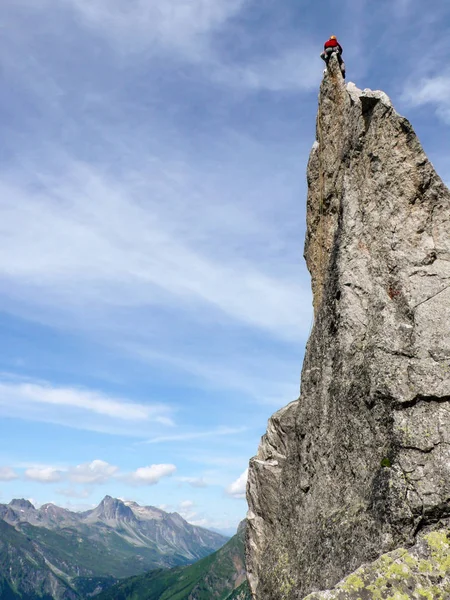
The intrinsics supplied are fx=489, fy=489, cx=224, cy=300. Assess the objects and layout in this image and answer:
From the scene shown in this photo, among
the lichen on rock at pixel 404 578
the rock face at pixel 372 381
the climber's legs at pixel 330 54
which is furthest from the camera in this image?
the climber's legs at pixel 330 54

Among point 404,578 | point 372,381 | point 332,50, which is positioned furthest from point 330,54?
point 404,578

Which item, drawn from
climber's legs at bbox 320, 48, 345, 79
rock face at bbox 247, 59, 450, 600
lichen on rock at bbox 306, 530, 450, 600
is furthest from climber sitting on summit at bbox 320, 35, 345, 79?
lichen on rock at bbox 306, 530, 450, 600

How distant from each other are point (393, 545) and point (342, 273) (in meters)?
11.7

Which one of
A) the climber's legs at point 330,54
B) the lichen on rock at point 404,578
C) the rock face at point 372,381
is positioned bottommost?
the lichen on rock at point 404,578

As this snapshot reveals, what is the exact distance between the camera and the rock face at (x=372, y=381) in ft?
58.2

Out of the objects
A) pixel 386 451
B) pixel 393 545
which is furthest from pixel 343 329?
pixel 393 545

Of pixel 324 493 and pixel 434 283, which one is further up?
pixel 434 283

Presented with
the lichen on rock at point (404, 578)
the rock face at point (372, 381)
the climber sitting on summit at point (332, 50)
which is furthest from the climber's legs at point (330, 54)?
the lichen on rock at point (404, 578)

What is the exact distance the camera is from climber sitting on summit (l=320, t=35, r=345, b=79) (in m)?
32.3

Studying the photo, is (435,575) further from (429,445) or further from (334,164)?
(334,164)

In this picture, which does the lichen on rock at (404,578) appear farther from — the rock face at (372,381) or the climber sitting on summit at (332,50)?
the climber sitting on summit at (332,50)

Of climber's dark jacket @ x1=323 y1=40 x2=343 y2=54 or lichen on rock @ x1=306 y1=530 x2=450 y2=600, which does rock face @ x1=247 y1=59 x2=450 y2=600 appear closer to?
lichen on rock @ x1=306 y1=530 x2=450 y2=600

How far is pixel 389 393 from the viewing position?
1920 centimetres

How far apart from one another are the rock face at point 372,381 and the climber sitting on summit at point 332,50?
5.09 m
